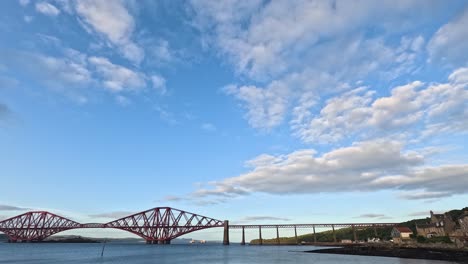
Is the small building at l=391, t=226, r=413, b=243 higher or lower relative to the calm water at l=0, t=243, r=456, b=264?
higher

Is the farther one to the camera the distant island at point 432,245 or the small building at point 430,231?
the small building at point 430,231

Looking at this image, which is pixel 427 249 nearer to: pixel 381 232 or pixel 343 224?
pixel 343 224

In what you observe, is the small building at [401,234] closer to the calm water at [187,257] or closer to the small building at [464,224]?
the small building at [464,224]

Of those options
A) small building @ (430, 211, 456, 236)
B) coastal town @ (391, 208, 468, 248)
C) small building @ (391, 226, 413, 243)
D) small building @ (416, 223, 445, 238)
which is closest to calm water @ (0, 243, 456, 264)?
coastal town @ (391, 208, 468, 248)

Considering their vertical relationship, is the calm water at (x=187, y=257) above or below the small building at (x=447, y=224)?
below

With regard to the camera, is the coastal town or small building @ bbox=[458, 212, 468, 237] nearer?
the coastal town

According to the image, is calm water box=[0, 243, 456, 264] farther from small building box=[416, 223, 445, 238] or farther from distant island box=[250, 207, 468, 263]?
small building box=[416, 223, 445, 238]

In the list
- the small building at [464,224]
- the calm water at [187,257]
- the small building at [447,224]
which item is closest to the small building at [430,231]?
the small building at [447,224]

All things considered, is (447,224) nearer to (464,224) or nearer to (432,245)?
(464,224)

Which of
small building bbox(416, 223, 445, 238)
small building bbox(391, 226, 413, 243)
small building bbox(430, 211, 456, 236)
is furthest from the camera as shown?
small building bbox(391, 226, 413, 243)

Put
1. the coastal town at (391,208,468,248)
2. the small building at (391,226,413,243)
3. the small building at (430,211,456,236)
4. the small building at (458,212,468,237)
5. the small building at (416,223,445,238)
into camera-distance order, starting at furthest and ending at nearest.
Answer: the small building at (391,226,413,243) < the small building at (416,223,445,238) < the small building at (430,211,456,236) < the small building at (458,212,468,237) < the coastal town at (391,208,468,248)

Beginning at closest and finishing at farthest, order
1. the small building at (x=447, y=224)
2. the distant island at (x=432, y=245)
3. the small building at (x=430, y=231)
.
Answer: the distant island at (x=432, y=245) → the small building at (x=447, y=224) → the small building at (x=430, y=231)

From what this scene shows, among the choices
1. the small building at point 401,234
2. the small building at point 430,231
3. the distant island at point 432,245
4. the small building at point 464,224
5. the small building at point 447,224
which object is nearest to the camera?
the distant island at point 432,245

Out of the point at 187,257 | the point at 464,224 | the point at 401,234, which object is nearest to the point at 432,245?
the point at 464,224
